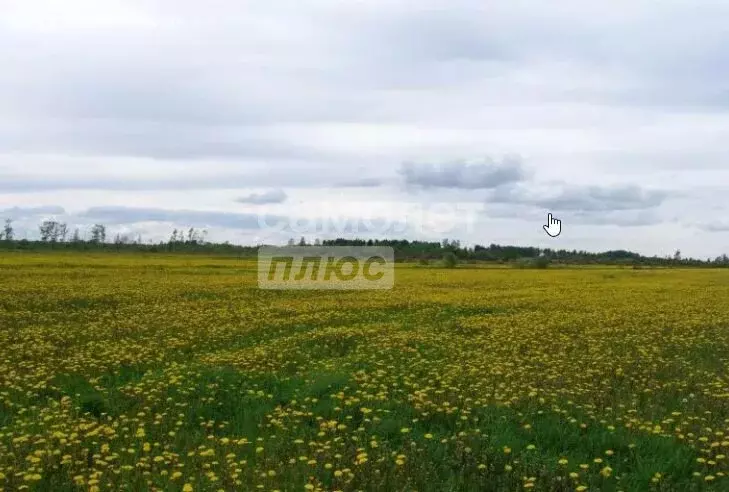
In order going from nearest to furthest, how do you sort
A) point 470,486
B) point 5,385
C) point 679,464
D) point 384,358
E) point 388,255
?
1. point 470,486
2. point 679,464
3. point 5,385
4. point 384,358
5. point 388,255

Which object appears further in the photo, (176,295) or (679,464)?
(176,295)

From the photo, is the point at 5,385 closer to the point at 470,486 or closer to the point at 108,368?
the point at 108,368

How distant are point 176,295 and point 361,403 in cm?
2000

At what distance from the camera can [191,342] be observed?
15.4 meters

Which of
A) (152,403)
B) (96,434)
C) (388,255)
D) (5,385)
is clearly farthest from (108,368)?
(388,255)

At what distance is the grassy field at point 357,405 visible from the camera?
6.97 m

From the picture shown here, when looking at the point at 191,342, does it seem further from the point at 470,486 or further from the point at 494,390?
the point at 470,486

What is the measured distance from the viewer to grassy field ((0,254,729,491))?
275 inches

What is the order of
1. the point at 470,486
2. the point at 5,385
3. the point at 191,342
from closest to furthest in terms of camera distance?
the point at 470,486, the point at 5,385, the point at 191,342

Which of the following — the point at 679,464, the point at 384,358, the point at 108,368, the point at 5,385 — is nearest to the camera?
the point at 679,464

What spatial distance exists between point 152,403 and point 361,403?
2.91 meters

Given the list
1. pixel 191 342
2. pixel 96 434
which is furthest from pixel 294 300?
pixel 96 434

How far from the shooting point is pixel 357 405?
962cm

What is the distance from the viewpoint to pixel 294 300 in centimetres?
2750
